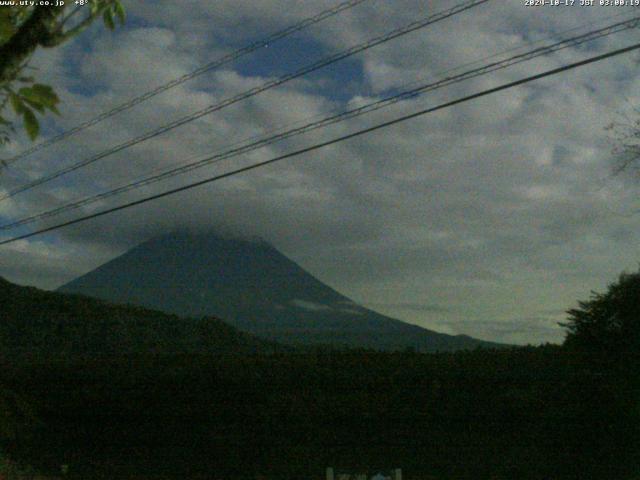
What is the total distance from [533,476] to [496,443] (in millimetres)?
892

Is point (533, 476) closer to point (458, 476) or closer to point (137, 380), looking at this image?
point (458, 476)

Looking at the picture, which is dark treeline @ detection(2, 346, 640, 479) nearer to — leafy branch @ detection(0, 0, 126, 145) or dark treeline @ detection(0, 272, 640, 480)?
dark treeline @ detection(0, 272, 640, 480)

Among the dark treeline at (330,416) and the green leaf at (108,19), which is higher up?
the green leaf at (108,19)

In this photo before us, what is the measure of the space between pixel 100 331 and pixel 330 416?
31.2 feet

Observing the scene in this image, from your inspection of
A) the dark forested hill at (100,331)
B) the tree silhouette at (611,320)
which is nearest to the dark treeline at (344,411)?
the tree silhouette at (611,320)

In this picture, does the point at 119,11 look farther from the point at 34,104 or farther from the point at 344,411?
the point at 344,411

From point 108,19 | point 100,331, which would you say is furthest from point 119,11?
point 100,331

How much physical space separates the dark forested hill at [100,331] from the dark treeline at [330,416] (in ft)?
9.41

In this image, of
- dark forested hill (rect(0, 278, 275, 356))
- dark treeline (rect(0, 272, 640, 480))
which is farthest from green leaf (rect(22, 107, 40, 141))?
dark forested hill (rect(0, 278, 275, 356))

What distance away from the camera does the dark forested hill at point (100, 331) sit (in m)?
21.9

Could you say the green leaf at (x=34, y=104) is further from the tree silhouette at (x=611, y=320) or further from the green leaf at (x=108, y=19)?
the tree silhouette at (x=611, y=320)

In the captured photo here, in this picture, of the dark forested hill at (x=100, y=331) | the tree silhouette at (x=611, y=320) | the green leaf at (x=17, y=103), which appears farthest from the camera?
the dark forested hill at (x=100, y=331)

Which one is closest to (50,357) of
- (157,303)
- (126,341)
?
(126,341)

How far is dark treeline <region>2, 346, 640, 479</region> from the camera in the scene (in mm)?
14094
